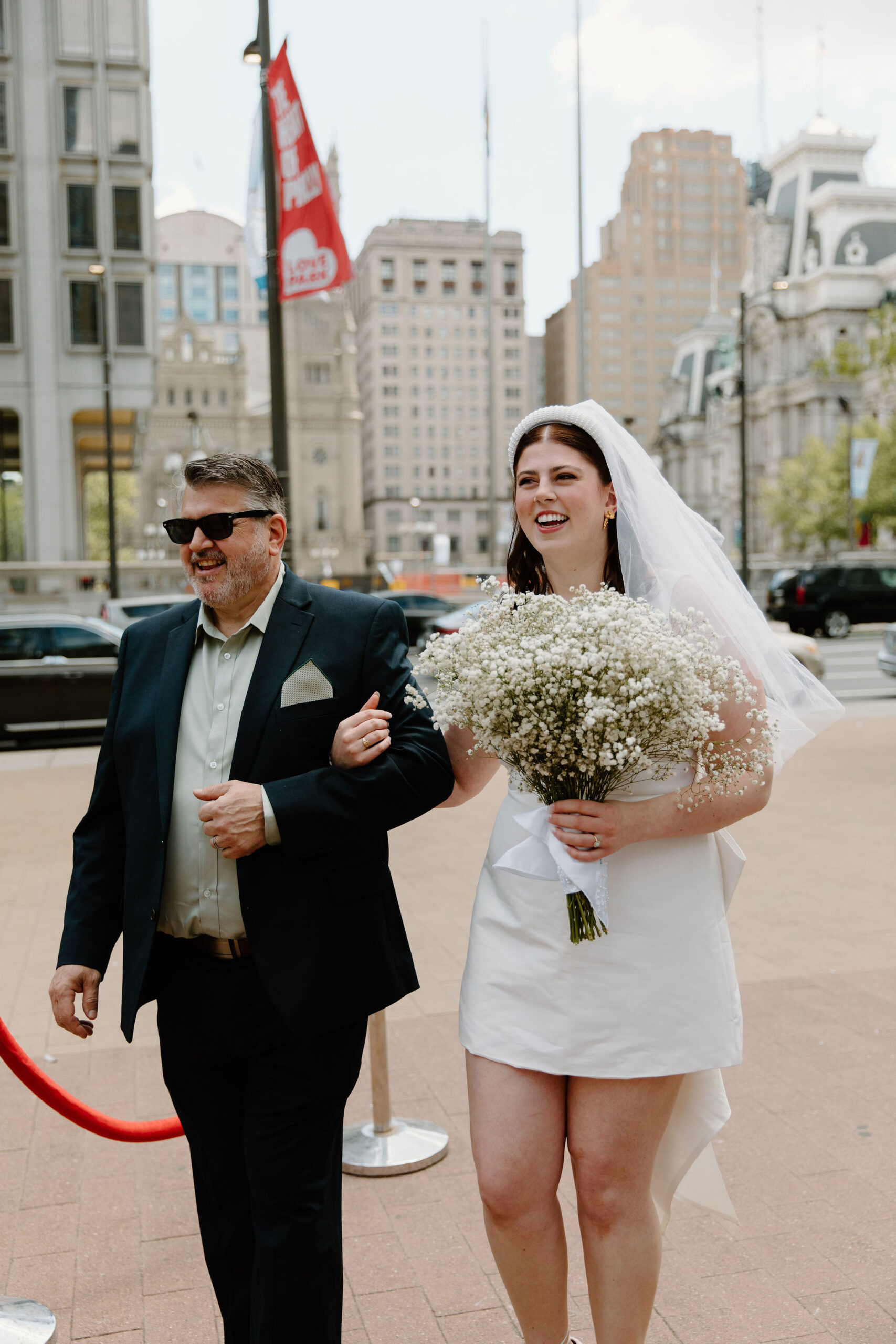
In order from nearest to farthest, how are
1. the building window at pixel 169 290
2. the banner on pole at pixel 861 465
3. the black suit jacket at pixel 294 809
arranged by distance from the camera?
the black suit jacket at pixel 294 809 → the banner on pole at pixel 861 465 → the building window at pixel 169 290

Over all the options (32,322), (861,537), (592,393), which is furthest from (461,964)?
(592,393)

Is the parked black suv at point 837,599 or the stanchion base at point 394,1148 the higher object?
the parked black suv at point 837,599

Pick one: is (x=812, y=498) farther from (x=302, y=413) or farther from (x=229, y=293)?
(x=229, y=293)

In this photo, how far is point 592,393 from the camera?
152 m

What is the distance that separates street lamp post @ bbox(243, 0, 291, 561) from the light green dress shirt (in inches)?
303

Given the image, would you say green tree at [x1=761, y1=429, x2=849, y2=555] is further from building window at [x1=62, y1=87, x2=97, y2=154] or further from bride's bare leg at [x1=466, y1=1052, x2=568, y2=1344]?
bride's bare leg at [x1=466, y1=1052, x2=568, y2=1344]

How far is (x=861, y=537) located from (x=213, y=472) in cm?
6751

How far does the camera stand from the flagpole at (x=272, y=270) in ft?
34.4

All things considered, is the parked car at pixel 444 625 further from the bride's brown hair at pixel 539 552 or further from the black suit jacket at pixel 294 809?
the black suit jacket at pixel 294 809

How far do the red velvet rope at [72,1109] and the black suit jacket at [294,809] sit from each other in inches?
24.5

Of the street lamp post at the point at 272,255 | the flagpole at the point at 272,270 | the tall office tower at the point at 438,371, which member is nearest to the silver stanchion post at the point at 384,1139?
the flagpole at the point at 272,270

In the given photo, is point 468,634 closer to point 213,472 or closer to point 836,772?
point 213,472

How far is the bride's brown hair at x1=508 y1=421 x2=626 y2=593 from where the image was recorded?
281 cm

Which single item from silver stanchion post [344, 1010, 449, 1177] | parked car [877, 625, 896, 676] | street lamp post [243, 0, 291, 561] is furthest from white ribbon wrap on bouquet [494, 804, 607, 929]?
parked car [877, 625, 896, 676]
